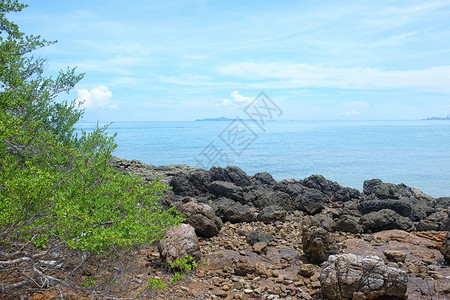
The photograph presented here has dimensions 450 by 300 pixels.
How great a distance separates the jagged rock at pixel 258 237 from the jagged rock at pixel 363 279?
11.5 ft

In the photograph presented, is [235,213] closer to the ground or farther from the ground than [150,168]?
closer to the ground

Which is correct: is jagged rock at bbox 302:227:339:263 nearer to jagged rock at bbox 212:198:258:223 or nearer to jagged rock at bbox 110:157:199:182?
jagged rock at bbox 212:198:258:223

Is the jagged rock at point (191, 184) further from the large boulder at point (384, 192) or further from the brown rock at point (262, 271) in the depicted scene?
the large boulder at point (384, 192)

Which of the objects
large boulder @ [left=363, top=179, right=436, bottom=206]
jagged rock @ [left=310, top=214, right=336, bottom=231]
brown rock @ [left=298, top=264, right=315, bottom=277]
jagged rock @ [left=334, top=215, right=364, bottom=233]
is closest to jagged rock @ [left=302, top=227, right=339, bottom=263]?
brown rock @ [left=298, top=264, right=315, bottom=277]

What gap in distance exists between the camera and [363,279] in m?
7.46

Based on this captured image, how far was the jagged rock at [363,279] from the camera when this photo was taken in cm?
740

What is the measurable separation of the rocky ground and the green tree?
2.60 feet

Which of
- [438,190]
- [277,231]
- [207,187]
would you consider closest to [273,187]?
[207,187]

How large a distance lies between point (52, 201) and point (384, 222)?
10942 mm

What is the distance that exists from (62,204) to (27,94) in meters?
6.24

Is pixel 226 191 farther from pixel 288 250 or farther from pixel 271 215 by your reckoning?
pixel 288 250

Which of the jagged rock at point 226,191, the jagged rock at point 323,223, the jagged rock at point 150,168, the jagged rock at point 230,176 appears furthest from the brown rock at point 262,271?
the jagged rock at point 150,168

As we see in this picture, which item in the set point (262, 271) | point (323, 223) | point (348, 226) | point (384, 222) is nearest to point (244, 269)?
Result: point (262, 271)

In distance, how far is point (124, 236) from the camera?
5.75 meters
